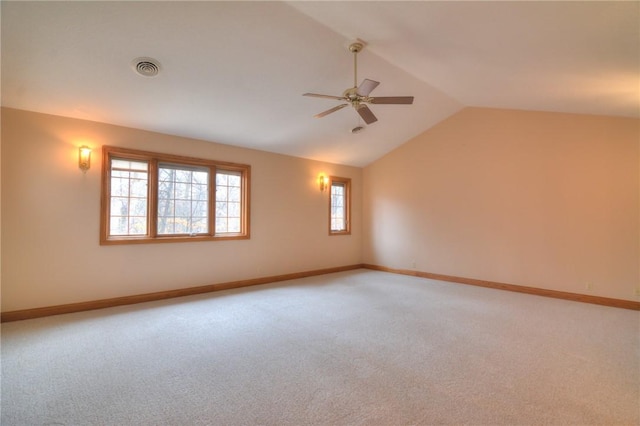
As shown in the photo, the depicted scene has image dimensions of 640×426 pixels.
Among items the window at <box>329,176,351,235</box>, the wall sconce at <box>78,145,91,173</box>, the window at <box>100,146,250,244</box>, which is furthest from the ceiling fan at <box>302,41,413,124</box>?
the window at <box>329,176,351,235</box>

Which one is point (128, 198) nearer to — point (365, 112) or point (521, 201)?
point (365, 112)

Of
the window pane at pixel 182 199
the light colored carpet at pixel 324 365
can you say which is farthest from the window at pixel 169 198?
the light colored carpet at pixel 324 365

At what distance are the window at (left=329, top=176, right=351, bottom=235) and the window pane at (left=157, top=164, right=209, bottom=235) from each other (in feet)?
10.1

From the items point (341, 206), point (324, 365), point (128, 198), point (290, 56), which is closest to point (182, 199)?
point (128, 198)

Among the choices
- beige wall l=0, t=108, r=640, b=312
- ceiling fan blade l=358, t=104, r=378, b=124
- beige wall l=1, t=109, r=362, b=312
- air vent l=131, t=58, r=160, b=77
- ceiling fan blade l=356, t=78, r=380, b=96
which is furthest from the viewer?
beige wall l=0, t=108, r=640, b=312

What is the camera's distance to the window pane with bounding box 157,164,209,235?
4.56 m

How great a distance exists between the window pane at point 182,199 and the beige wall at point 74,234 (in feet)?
0.90

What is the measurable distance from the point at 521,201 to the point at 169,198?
6.03 meters

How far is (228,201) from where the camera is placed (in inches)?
209

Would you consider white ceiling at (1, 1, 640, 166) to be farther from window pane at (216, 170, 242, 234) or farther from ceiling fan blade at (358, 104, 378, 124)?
window pane at (216, 170, 242, 234)

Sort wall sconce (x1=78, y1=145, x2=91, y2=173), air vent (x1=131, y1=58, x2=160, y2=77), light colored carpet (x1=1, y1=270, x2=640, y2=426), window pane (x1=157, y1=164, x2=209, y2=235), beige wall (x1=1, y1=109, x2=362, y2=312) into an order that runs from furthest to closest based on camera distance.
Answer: window pane (x1=157, y1=164, x2=209, y2=235) → wall sconce (x1=78, y1=145, x2=91, y2=173) → beige wall (x1=1, y1=109, x2=362, y2=312) → air vent (x1=131, y1=58, x2=160, y2=77) → light colored carpet (x1=1, y1=270, x2=640, y2=426)

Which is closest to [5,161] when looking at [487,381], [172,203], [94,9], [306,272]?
[172,203]

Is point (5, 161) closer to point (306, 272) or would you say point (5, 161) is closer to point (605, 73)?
point (306, 272)

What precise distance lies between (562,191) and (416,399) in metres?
4.51
